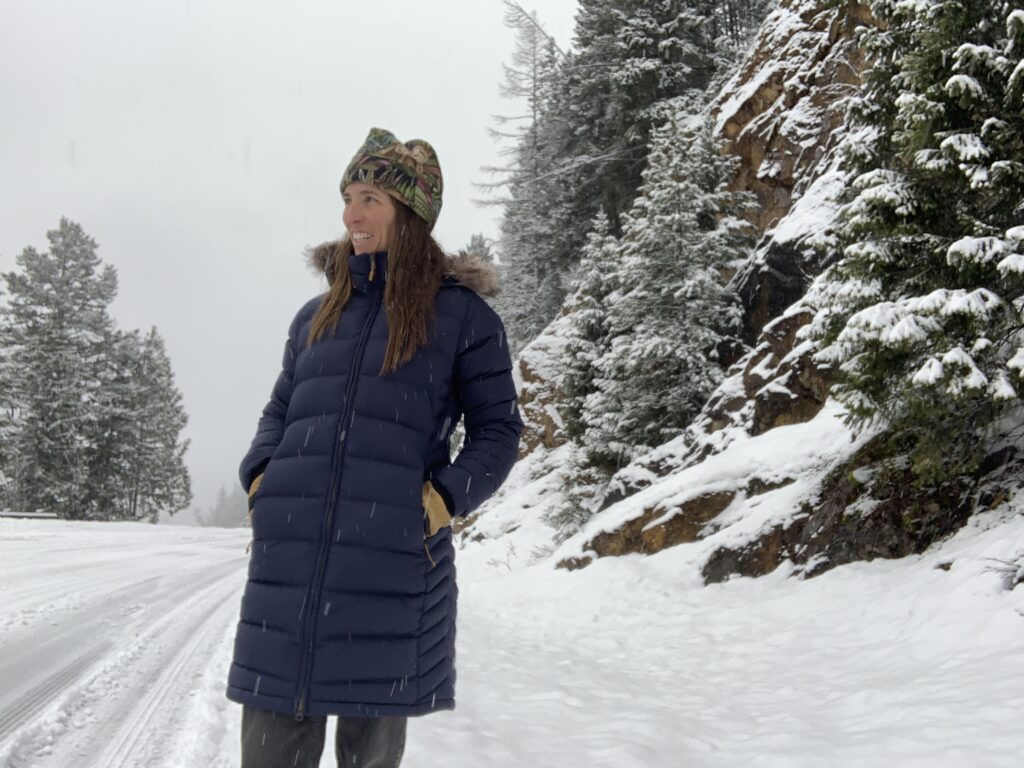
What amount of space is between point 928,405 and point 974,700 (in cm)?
275

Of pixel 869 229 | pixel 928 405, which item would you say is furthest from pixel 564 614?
pixel 869 229

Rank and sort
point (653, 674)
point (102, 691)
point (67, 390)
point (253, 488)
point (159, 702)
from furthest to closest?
point (67, 390), point (653, 674), point (102, 691), point (159, 702), point (253, 488)

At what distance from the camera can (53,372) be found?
27.0m

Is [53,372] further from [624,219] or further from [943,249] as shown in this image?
[943,249]

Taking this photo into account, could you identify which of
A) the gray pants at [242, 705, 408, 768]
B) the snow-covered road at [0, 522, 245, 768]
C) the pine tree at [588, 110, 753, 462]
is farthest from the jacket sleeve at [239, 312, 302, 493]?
the pine tree at [588, 110, 753, 462]

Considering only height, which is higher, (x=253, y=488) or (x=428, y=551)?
(x=253, y=488)

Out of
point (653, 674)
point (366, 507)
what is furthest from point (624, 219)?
point (366, 507)

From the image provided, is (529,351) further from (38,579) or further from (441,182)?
(441,182)

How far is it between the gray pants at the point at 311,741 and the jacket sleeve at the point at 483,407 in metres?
0.70

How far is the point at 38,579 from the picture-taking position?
30.3 ft

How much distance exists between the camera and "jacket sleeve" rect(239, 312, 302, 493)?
229 cm

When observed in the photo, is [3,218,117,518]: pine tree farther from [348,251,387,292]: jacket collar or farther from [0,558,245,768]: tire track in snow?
[348,251,387,292]: jacket collar

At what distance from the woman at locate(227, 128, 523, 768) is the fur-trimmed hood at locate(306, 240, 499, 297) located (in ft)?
0.04

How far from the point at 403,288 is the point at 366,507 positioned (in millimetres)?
762
